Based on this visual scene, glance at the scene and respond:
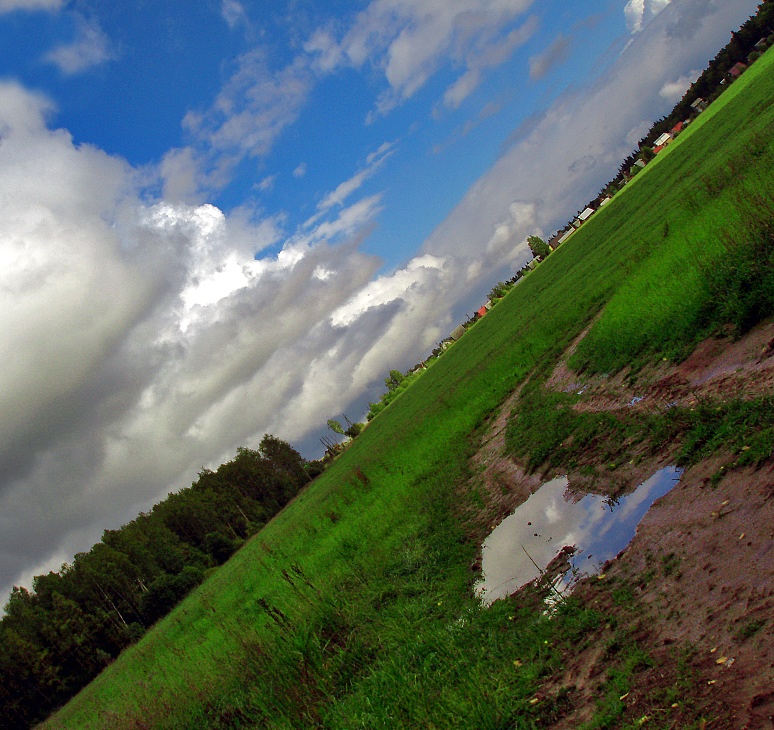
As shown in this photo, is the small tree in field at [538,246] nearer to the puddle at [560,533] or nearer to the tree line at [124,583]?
the tree line at [124,583]

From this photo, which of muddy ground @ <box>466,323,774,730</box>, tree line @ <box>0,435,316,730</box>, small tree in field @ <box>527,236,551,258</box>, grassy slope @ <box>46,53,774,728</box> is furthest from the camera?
small tree in field @ <box>527,236,551,258</box>

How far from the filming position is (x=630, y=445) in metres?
10.4

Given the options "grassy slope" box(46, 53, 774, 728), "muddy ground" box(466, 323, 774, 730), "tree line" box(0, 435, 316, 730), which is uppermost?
"tree line" box(0, 435, 316, 730)

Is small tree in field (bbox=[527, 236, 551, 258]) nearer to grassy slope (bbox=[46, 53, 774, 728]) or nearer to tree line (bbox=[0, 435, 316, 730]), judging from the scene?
tree line (bbox=[0, 435, 316, 730])

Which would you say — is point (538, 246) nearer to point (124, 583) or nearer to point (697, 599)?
point (124, 583)

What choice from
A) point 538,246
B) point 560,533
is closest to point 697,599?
point 560,533

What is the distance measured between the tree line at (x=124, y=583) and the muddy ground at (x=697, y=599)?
6681cm

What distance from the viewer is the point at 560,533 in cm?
994

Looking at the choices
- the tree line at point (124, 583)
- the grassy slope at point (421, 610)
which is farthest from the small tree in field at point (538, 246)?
the grassy slope at point (421, 610)

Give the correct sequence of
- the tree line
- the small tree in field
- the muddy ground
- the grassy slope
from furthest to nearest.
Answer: the small tree in field → the tree line → the grassy slope → the muddy ground

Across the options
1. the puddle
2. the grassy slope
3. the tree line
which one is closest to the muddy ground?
the puddle

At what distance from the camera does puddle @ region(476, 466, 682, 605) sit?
8.34 m

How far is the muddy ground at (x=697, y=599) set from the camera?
4.44 meters

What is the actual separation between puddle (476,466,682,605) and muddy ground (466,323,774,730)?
389 mm
